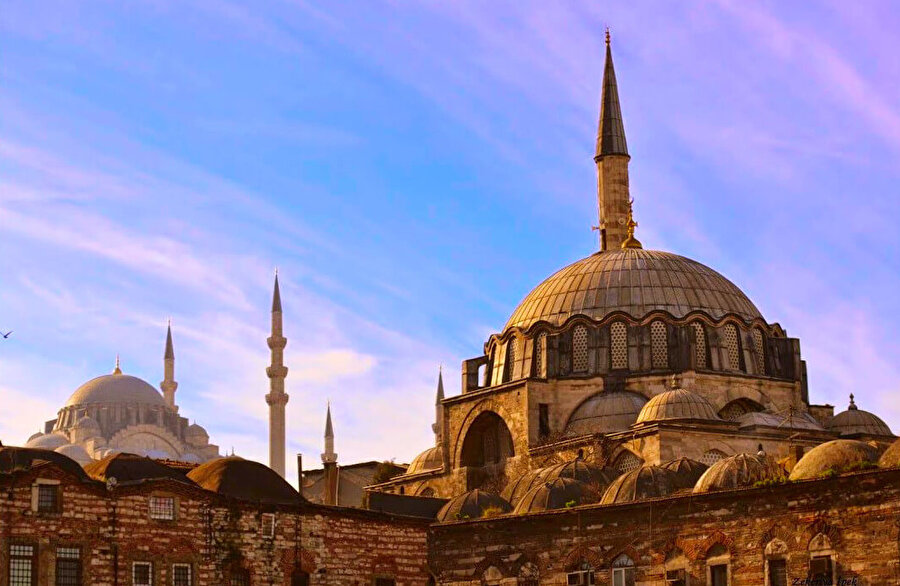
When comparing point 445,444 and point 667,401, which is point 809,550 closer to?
point 667,401

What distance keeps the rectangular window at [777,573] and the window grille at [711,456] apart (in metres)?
12.8

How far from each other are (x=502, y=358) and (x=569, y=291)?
304 centimetres

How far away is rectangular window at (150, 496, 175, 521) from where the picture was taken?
41.2 meters

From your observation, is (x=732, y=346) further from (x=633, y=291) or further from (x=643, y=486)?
(x=643, y=486)

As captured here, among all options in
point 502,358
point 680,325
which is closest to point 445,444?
point 502,358

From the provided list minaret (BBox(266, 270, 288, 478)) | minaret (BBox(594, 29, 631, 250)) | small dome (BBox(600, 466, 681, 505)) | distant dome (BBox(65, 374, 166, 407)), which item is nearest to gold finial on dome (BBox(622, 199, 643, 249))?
minaret (BBox(594, 29, 631, 250))

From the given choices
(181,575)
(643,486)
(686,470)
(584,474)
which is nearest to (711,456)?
(584,474)

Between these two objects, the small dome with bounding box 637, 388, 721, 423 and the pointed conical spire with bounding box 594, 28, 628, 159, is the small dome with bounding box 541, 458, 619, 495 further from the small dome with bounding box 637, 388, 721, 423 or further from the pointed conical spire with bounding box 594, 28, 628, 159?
the pointed conical spire with bounding box 594, 28, 628, 159

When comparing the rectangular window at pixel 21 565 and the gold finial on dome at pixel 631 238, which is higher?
the gold finial on dome at pixel 631 238

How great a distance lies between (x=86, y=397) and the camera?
538 feet

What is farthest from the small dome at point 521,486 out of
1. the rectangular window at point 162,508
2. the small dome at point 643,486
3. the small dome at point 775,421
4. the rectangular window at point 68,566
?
the rectangular window at point 68,566

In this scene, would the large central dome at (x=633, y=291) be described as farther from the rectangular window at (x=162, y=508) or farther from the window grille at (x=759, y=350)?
the rectangular window at (x=162, y=508)

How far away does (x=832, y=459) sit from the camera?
4428cm

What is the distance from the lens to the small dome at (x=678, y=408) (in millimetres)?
55156
